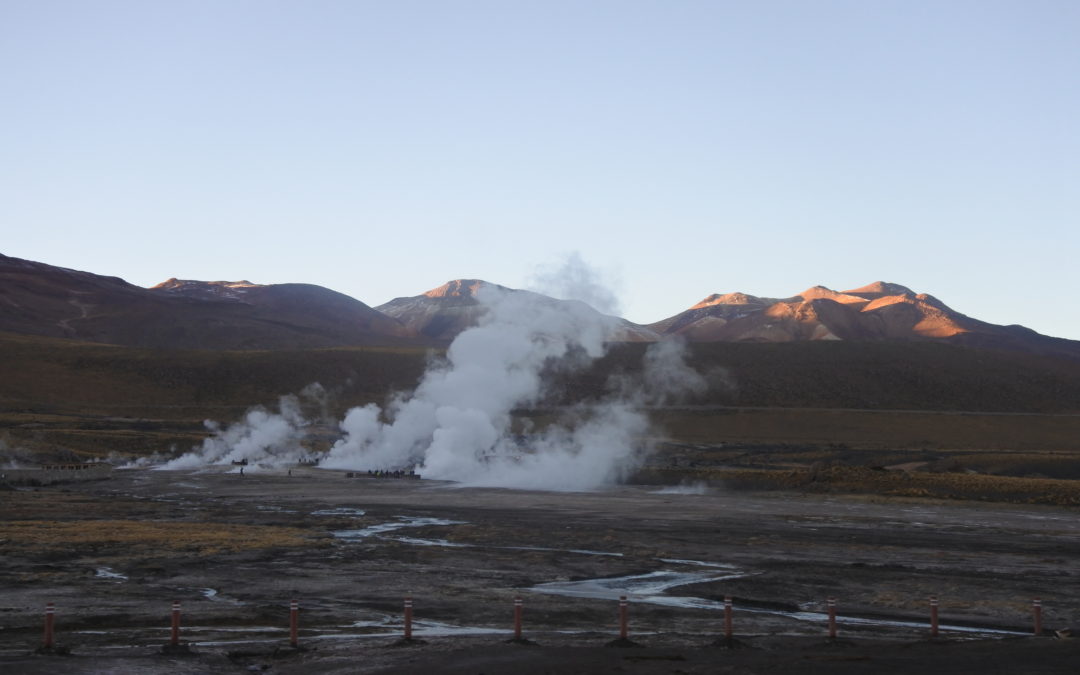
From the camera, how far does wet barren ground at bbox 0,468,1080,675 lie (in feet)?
60.3

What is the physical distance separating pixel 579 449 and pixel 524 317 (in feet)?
34.5

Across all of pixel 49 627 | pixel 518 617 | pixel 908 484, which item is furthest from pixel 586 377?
pixel 49 627

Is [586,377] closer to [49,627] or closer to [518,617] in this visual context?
[518,617]

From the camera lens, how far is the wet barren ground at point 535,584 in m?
18.4

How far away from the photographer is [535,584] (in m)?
28.7

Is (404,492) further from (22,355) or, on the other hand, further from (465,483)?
(22,355)

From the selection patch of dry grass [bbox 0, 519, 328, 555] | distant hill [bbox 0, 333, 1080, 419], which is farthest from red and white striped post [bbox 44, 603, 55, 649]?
distant hill [bbox 0, 333, 1080, 419]

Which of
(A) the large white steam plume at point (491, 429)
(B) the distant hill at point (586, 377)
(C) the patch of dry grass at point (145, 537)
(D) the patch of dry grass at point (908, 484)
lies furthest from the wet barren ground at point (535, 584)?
(B) the distant hill at point (586, 377)

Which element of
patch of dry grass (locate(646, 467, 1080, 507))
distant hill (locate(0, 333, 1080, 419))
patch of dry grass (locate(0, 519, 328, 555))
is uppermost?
distant hill (locate(0, 333, 1080, 419))

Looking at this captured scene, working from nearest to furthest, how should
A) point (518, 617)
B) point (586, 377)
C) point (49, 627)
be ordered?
point (49, 627) < point (518, 617) < point (586, 377)

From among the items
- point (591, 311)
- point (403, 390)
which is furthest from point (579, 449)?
point (403, 390)

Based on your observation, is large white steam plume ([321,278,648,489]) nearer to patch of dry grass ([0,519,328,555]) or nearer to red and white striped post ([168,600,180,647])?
patch of dry grass ([0,519,328,555])

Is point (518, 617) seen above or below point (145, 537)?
above

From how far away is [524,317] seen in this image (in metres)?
82.1
